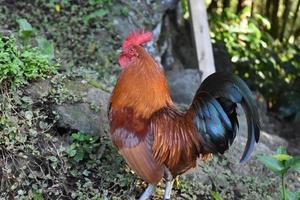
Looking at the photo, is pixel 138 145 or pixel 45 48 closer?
pixel 138 145

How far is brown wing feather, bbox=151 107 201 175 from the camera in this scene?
12.4 ft

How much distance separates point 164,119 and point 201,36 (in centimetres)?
348

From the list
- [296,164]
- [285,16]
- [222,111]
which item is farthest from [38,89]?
[285,16]

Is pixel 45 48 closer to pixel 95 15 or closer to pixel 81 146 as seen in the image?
pixel 81 146

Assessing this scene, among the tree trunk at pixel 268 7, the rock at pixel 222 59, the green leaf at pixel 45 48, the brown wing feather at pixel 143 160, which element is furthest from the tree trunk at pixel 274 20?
the brown wing feather at pixel 143 160

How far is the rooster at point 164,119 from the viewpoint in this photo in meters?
3.62

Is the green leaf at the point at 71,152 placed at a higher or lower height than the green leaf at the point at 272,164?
lower

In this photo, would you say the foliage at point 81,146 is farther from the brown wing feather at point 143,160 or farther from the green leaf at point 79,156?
the brown wing feather at point 143,160


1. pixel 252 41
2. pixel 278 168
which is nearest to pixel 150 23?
pixel 252 41

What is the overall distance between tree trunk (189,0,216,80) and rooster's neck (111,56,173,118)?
3.20 m

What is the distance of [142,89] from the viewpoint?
3.94m

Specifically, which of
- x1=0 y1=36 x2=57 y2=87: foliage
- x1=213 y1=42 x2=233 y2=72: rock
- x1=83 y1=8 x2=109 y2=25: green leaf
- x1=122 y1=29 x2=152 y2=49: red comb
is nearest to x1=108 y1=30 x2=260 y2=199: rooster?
x1=122 y1=29 x2=152 y2=49: red comb

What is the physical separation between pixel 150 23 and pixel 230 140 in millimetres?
3744

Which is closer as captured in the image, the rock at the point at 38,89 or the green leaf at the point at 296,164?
the green leaf at the point at 296,164
